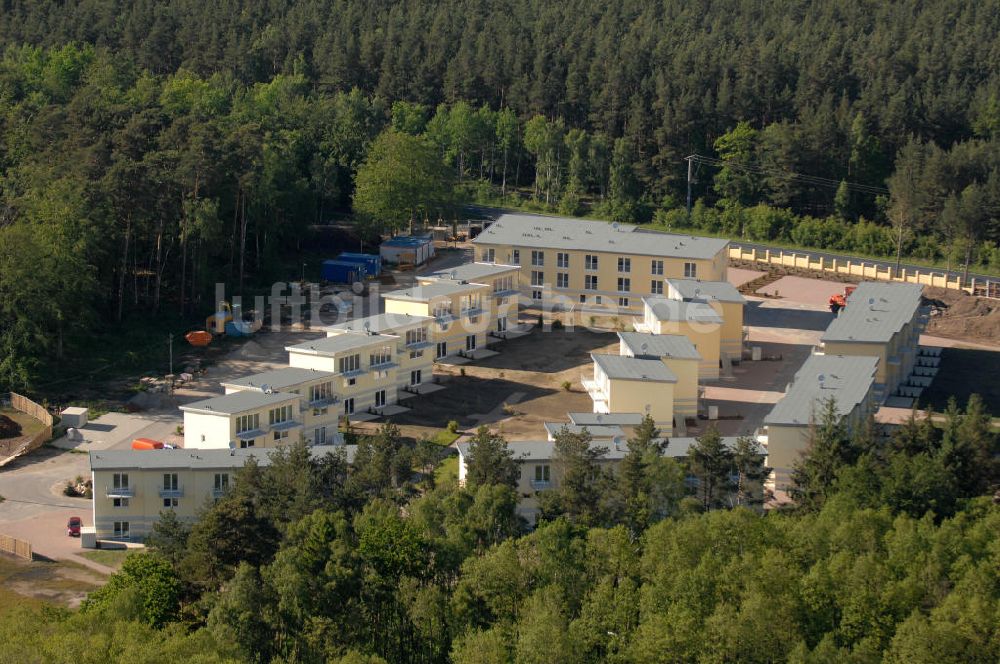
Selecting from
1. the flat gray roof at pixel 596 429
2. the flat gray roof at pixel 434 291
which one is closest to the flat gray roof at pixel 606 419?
the flat gray roof at pixel 596 429

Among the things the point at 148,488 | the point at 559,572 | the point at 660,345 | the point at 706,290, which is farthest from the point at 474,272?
the point at 559,572

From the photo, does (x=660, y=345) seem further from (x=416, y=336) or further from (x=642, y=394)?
(x=416, y=336)

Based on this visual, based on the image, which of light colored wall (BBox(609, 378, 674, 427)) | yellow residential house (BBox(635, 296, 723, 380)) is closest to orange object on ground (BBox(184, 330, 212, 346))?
yellow residential house (BBox(635, 296, 723, 380))

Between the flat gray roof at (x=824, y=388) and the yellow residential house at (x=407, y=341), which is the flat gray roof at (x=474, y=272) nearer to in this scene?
the yellow residential house at (x=407, y=341)

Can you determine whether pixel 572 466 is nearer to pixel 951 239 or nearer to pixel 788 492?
pixel 788 492

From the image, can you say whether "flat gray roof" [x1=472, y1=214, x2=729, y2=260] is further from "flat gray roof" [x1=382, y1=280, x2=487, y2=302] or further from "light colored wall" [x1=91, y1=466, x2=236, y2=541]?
"light colored wall" [x1=91, y1=466, x2=236, y2=541]

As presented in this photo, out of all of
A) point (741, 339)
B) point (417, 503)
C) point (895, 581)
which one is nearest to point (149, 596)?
point (417, 503)
